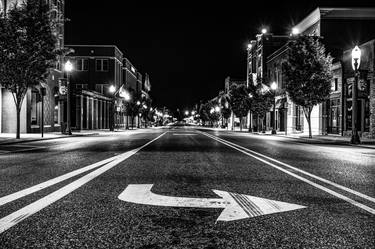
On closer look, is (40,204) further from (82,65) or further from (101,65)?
(82,65)

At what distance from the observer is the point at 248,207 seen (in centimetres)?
557

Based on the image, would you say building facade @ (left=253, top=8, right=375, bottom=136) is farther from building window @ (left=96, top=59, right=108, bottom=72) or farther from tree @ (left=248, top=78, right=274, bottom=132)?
building window @ (left=96, top=59, right=108, bottom=72)

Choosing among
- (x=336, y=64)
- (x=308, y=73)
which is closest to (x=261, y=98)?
(x=336, y=64)

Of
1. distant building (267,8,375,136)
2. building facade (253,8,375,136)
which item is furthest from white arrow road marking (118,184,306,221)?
distant building (267,8,375,136)

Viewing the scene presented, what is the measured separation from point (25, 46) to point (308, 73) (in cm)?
2228

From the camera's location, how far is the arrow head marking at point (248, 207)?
5.08 meters

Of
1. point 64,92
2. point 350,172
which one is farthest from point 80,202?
point 64,92

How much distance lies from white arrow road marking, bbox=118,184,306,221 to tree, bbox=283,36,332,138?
97.1ft

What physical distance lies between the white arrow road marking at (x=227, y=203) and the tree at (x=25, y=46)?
2256cm

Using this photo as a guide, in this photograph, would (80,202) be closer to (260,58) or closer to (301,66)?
(301,66)

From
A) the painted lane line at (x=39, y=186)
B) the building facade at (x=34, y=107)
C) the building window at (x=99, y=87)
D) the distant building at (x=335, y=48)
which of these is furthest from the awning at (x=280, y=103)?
the painted lane line at (x=39, y=186)

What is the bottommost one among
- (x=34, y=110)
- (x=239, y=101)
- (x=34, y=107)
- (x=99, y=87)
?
(x=34, y=110)

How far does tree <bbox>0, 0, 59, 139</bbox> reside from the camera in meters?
26.4

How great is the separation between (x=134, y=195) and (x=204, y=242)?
2768 mm
